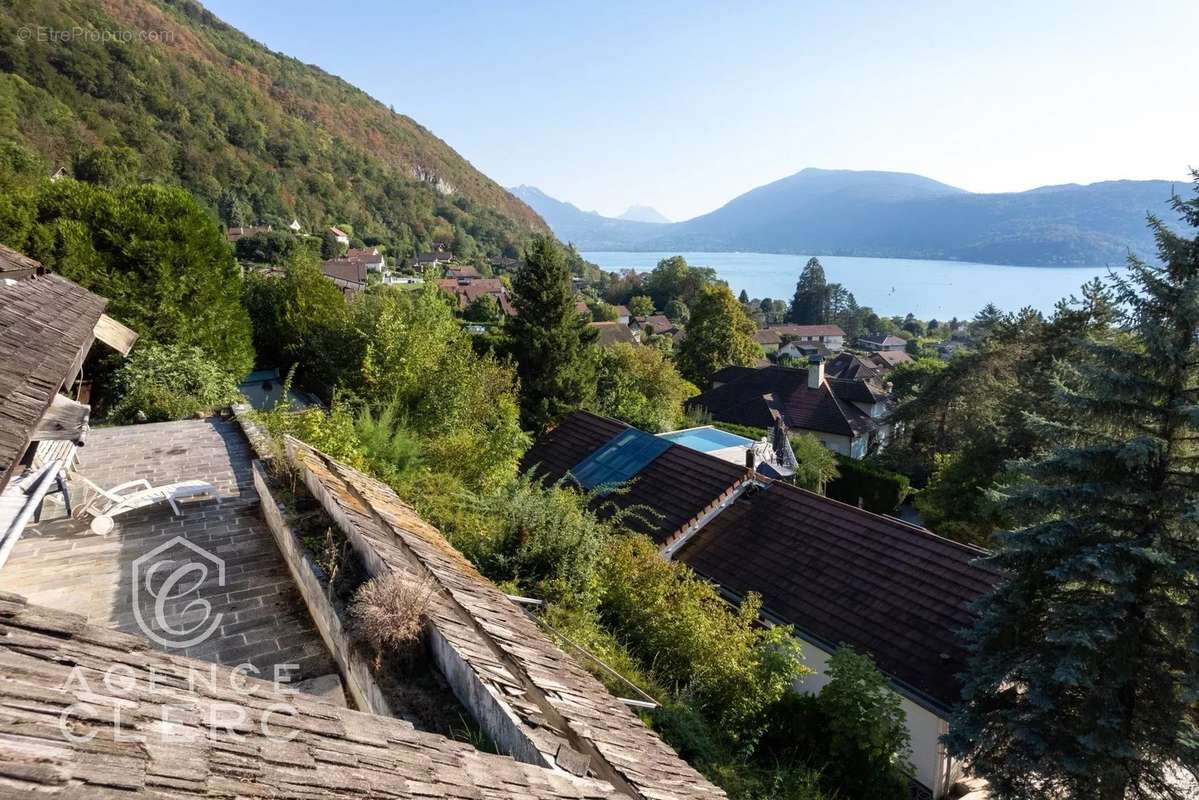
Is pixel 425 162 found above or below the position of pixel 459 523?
above

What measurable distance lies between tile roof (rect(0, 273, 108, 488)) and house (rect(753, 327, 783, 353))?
71265 millimetres

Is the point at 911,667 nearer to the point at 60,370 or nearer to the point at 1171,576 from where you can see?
the point at 1171,576

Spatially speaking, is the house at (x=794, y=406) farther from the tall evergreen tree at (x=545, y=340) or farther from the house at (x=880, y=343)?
the house at (x=880, y=343)

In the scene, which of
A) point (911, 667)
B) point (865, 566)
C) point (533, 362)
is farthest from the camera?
point (533, 362)

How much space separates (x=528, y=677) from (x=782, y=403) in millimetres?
32530

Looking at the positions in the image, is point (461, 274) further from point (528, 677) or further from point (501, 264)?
point (528, 677)

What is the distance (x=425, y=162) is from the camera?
153 metres

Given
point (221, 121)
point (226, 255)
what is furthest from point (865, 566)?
point (221, 121)

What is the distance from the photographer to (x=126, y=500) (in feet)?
21.4

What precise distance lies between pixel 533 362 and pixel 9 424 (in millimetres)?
17338

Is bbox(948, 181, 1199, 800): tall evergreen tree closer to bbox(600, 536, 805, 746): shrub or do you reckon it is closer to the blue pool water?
bbox(600, 536, 805, 746): shrub

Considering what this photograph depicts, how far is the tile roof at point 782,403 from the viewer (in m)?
32.4

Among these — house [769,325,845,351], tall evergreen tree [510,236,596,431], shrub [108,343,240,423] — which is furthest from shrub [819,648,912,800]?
house [769,325,845,351]

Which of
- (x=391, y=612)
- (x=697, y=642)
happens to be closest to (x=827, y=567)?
(x=697, y=642)
